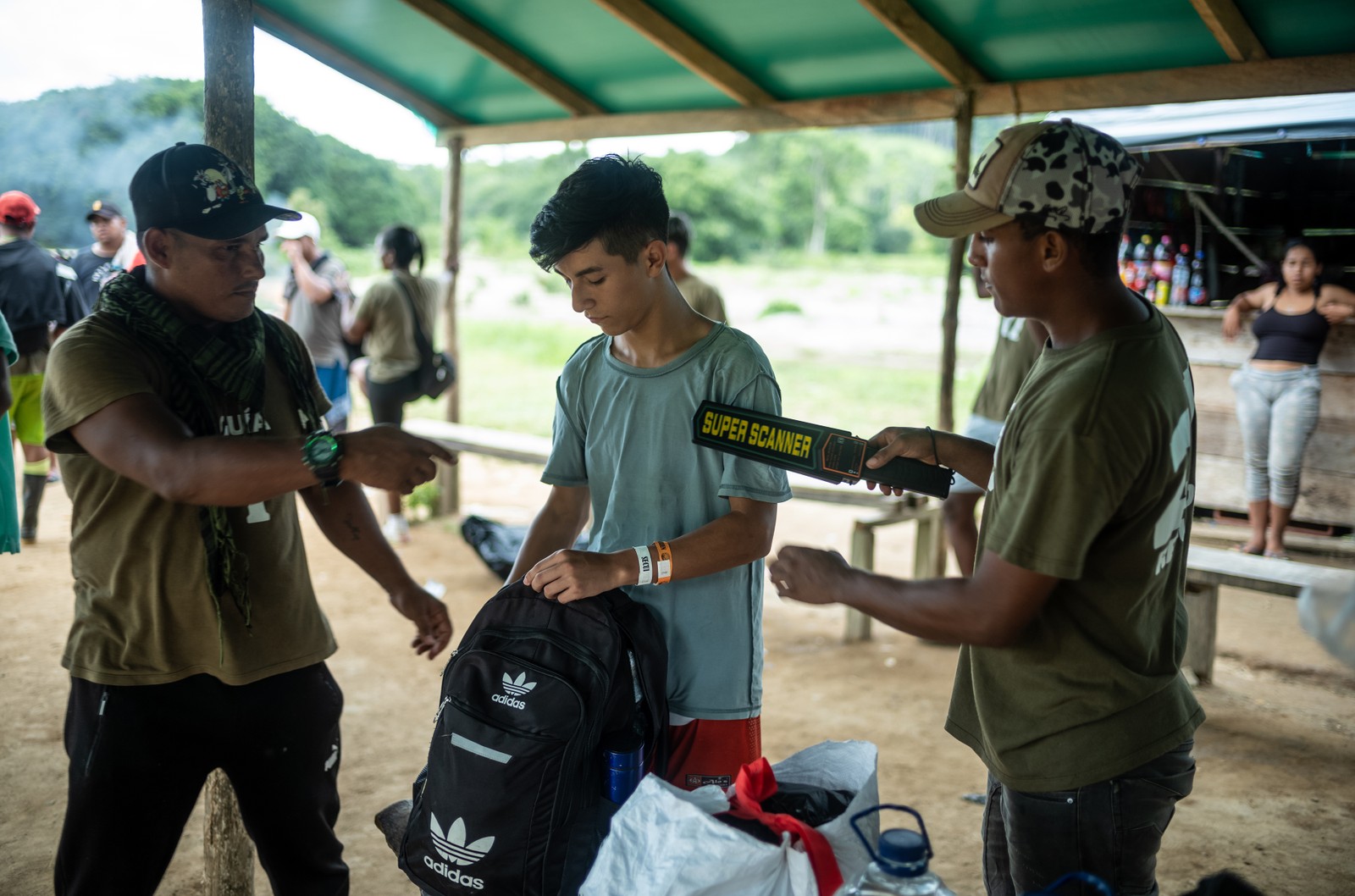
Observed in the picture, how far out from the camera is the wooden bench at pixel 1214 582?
4.87 metres

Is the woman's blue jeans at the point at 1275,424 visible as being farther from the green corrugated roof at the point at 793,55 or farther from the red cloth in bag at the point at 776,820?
the red cloth in bag at the point at 776,820

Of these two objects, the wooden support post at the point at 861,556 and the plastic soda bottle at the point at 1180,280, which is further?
the plastic soda bottle at the point at 1180,280

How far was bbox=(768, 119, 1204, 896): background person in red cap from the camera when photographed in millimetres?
1530

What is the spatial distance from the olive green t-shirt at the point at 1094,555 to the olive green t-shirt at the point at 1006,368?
10.6 ft

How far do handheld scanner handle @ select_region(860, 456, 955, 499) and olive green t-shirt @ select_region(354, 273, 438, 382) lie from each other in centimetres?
583

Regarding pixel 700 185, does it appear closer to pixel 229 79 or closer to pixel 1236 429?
pixel 1236 429

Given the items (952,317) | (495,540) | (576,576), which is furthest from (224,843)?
(952,317)

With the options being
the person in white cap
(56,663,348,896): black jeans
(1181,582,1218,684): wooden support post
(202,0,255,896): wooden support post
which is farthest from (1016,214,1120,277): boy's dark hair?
the person in white cap

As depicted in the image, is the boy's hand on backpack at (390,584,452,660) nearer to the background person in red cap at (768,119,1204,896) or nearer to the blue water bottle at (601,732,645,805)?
the blue water bottle at (601,732,645,805)

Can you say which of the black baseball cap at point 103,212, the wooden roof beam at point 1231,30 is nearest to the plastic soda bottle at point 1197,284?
the wooden roof beam at point 1231,30

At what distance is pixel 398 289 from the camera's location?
7.24 meters

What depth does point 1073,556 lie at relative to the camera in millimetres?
1505

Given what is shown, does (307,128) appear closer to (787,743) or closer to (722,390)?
(787,743)

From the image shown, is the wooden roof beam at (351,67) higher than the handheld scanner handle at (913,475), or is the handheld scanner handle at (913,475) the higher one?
the wooden roof beam at (351,67)
